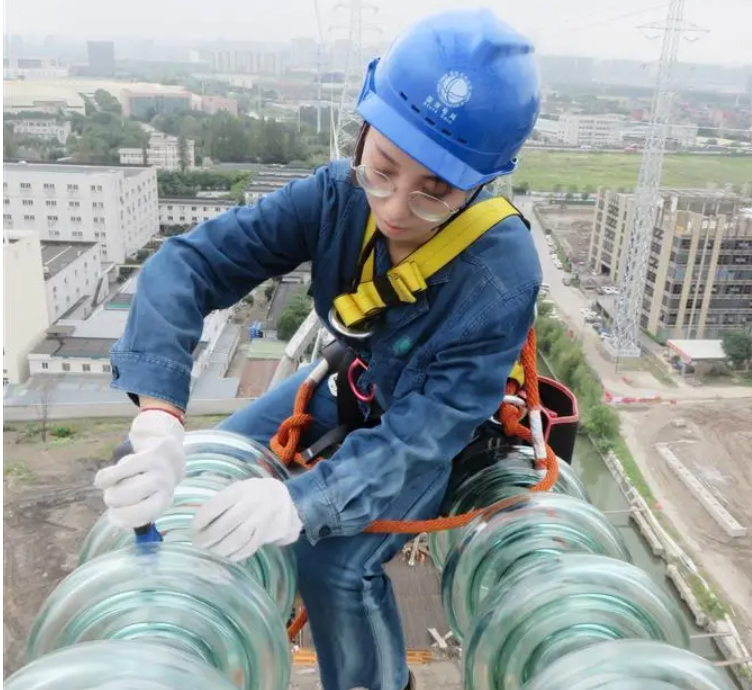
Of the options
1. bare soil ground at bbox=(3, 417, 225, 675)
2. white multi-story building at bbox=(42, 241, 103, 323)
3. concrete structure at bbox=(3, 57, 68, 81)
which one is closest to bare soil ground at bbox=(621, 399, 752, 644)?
bare soil ground at bbox=(3, 417, 225, 675)

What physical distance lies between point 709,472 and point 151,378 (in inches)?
248

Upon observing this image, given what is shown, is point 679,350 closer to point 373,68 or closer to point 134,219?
point 134,219

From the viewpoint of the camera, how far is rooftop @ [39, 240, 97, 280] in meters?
6.73

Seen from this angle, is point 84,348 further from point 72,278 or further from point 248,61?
point 248,61

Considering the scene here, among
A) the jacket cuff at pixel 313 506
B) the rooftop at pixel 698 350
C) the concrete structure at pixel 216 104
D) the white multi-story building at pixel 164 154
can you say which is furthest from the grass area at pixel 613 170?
the jacket cuff at pixel 313 506

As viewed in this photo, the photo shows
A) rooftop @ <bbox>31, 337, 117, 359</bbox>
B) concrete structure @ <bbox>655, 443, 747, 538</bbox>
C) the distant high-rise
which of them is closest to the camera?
concrete structure @ <bbox>655, 443, 747, 538</bbox>

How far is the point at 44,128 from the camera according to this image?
10148 mm

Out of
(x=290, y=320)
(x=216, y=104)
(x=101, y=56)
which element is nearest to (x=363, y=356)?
(x=290, y=320)

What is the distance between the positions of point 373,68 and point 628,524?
5.26 m

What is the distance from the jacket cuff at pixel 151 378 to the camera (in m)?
0.55

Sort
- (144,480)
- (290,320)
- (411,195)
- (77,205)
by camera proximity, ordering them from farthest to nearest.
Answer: (77,205) < (290,320) < (411,195) < (144,480)

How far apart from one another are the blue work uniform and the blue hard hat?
85mm

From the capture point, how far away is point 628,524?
209 inches

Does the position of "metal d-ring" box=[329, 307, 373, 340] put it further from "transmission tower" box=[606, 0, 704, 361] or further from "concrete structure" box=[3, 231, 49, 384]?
"transmission tower" box=[606, 0, 704, 361]
